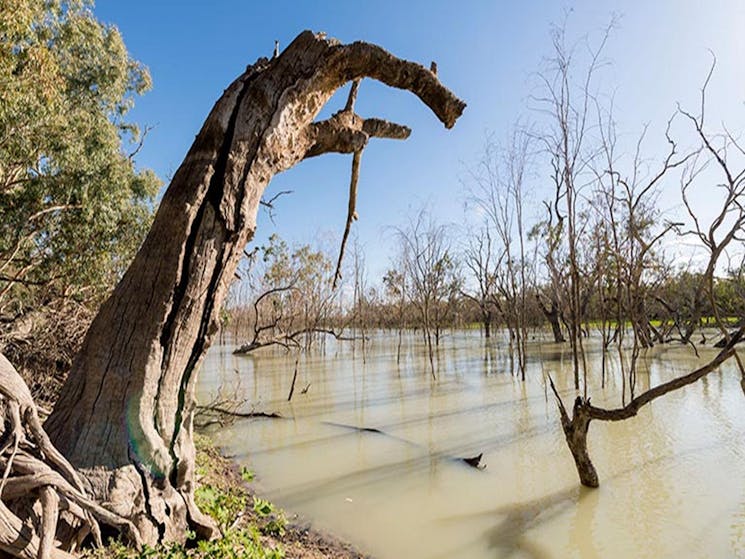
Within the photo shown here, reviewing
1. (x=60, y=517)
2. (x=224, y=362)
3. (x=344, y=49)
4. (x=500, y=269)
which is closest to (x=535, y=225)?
(x=500, y=269)

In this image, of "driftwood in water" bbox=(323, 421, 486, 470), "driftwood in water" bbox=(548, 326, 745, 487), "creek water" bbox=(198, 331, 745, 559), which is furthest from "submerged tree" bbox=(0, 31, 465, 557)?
"driftwood in water" bbox=(323, 421, 486, 470)

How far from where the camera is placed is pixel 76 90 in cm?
923

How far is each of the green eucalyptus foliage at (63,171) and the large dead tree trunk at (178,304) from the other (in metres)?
5.85

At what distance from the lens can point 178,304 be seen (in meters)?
2.12

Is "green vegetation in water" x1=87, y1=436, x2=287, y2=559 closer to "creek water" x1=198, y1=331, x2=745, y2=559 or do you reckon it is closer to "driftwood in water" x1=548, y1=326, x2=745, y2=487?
"creek water" x1=198, y1=331, x2=745, y2=559

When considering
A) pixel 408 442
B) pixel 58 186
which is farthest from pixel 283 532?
pixel 58 186

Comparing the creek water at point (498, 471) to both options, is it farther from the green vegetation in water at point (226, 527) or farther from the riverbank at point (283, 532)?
the green vegetation in water at point (226, 527)

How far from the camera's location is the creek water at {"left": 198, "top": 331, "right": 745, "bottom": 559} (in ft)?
12.0

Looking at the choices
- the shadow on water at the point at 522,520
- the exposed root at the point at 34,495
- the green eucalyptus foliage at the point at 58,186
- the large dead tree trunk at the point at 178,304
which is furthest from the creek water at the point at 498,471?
the green eucalyptus foliage at the point at 58,186

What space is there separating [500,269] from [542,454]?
39.1ft

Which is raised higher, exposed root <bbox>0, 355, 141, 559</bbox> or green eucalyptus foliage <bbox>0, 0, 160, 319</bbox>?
green eucalyptus foliage <bbox>0, 0, 160, 319</bbox>

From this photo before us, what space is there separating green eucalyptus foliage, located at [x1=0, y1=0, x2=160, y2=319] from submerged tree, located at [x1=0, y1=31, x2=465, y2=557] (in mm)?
5854

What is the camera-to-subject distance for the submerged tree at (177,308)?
1.99m

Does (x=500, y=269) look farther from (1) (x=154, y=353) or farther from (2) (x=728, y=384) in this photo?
(1) (x=154, y=353)
